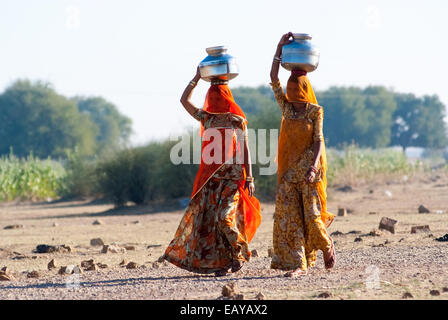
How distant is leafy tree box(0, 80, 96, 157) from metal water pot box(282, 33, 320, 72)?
56287mm

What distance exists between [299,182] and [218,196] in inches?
32.4

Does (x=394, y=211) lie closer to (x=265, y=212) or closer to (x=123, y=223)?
(x=265, y=212)

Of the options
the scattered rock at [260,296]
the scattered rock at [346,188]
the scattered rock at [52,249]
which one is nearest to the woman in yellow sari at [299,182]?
the scattered rock at [260,296]

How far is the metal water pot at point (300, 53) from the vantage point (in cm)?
741

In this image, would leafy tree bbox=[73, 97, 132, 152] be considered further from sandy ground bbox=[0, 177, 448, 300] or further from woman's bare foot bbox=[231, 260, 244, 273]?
woman's bare foot bbox=[231, 260, 244, 273]

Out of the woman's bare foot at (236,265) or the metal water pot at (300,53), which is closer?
the metal water pot at (300,53)

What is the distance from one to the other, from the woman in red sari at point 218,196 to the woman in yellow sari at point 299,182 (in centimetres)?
36

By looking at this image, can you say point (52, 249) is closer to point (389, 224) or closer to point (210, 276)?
point (210, 276)

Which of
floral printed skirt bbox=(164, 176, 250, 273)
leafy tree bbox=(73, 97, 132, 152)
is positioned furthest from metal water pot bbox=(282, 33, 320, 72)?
leafy tree bbox=(73, 97, 132, 152)

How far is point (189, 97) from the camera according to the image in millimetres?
7859

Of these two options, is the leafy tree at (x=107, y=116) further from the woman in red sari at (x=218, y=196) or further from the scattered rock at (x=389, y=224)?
the woman in red sari at (x=218, y=196)

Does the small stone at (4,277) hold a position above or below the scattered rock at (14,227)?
above
